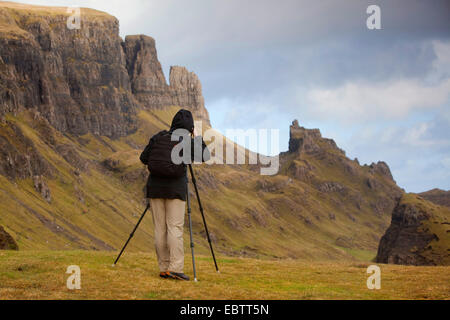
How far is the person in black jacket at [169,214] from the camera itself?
63.4 ft

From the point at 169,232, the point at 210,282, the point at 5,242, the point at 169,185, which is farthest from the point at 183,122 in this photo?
the point at 5,242

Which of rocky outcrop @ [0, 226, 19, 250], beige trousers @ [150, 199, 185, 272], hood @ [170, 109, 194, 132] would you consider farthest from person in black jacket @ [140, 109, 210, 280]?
rocky outcrop @ [0, 226, 19, 250]

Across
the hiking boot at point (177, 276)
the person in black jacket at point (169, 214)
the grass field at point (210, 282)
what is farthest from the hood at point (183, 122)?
the grass field at point (210, 282)

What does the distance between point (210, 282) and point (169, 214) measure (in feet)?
10.4

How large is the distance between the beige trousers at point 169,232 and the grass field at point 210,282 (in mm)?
839

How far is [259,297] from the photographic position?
15641mm

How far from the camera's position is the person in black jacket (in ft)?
63.4

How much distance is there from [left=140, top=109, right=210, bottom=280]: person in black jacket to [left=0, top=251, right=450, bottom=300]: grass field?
30.8 inches

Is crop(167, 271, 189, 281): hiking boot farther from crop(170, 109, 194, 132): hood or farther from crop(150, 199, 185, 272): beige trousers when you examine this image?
crop(170, 109, 194, 132): hood

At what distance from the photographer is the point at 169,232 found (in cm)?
1942

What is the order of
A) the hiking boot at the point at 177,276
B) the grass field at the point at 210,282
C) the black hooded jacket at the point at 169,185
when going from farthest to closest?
the black hooded jacket at the point at 169,185 → the hiking boot at the point at 177,276 → the grass field at the point at 210,282

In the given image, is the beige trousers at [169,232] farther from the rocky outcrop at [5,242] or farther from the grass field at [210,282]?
the rocky outcrop at [5,242]

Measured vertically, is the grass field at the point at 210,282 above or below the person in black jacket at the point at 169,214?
below
